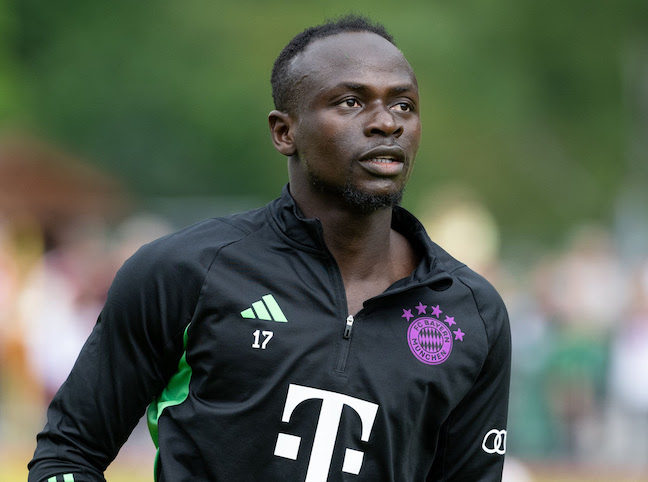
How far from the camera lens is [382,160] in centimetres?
364

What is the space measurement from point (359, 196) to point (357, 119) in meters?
0.24

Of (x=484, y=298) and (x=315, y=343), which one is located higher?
(x=484, y=298)

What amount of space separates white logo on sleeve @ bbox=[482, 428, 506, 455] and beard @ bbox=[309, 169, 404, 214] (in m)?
0.84

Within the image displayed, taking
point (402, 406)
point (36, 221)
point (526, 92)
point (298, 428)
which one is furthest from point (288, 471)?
point (526, 92)

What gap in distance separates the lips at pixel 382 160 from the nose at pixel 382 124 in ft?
0.16

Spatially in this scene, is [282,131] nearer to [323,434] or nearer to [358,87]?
[358,87]

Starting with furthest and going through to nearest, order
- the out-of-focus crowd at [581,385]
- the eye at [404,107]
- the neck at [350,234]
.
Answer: the out-of-focus crowd at [581,385]
the neck at [350,234]
the eye at [404,107]

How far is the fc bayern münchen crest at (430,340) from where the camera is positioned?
12.0 ft

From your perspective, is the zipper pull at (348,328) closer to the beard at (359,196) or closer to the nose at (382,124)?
the beard at (359,196)

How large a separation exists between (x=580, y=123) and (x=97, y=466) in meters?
33.3

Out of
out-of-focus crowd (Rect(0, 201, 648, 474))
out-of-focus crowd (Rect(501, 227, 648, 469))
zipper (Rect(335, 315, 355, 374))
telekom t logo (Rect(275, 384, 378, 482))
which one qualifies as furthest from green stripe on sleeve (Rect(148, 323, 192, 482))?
out-of-focus crowd (Rect(501, 227, 648, 469))

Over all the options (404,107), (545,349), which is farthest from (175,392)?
(545,349)

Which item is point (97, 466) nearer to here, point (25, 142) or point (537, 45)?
point (25, 142)

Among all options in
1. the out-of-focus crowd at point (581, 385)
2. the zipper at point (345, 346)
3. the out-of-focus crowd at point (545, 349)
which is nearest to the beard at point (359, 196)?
the zipper at point (345, 346)
